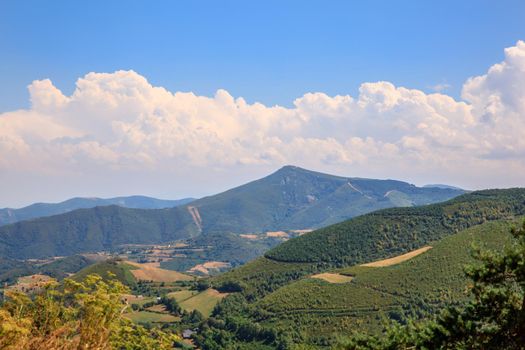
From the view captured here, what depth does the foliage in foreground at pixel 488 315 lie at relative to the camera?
33566mm

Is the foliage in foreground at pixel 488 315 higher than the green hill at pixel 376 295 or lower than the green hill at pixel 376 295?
higher

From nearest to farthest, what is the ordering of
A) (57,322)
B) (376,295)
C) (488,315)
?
(57,322) → (488,315) → (376,295)

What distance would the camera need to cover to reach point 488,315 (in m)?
36.3

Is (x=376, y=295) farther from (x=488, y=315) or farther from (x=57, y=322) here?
(x=57, y=322)

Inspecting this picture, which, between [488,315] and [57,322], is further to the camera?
[488,315]

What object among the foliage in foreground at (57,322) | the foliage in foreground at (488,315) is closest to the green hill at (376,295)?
the foliage in foreground at (488,315)

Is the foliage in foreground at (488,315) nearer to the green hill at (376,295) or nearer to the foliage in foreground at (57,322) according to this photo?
the foliage in foreground at (57,322)

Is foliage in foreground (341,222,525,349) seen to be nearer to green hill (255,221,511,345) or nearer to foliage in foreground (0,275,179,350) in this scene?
foliage in foreground (0,275,179,350)

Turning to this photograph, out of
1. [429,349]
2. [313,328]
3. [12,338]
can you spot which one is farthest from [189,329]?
[12,338]

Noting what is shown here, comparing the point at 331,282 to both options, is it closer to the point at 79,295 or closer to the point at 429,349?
the point at 429,349

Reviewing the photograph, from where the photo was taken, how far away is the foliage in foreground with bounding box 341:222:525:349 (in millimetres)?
33566

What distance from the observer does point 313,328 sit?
489 feet

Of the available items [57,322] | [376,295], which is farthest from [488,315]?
[376,295]

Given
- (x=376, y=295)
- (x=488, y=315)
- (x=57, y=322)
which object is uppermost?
(x=57, y=322)
